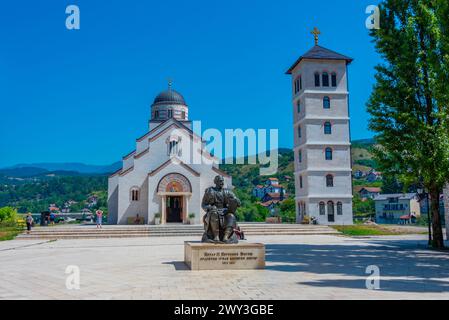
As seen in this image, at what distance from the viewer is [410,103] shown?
17500mm

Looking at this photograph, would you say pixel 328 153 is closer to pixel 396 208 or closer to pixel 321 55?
pixel 321 55

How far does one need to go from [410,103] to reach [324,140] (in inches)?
788

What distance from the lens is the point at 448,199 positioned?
20906 mm

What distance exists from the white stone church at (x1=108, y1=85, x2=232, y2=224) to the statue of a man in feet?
79.6

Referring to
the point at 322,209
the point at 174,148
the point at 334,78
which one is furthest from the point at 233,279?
the point at 334,78

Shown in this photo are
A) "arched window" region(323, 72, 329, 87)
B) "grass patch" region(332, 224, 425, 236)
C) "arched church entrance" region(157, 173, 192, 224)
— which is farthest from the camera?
"arched window" region(323, 72, 329, 87)

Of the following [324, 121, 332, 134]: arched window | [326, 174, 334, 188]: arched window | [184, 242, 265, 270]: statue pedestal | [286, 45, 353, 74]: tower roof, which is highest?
[286, 45, 353, 74]: tower roof

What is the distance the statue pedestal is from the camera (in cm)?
1111

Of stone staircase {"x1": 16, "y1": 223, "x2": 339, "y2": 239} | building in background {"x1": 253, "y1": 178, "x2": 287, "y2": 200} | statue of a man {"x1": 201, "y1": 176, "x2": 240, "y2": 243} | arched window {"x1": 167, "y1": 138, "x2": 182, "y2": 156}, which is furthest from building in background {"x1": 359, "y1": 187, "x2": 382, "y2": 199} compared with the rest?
statue of a man {"x1": 201, "y1": 176, "x2": 240, "y2": 243}

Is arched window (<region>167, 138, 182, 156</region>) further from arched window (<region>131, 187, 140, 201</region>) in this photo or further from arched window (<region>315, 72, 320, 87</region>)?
arched window (<region>315, 72, 320, 87</region>)

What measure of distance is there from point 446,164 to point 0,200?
486 feet

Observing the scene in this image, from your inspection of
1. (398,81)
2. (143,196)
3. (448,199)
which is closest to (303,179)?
(143,196)
